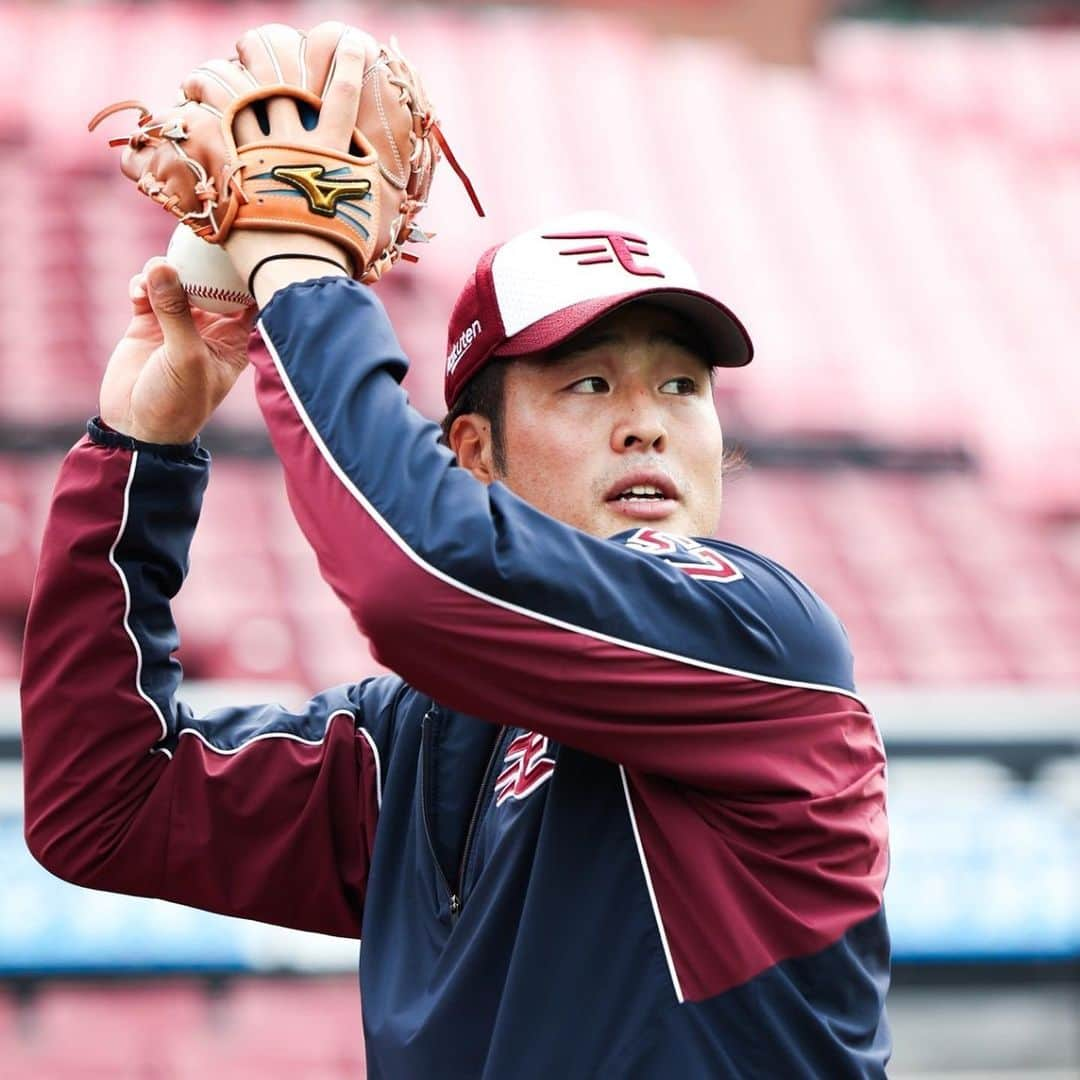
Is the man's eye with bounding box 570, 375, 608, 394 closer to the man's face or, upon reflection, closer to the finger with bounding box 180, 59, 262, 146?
the man's face

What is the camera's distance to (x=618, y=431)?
5.46 ft

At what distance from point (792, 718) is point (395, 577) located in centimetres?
38

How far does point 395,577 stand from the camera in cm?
137

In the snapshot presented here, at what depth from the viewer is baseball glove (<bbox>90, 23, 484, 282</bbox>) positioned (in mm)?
1509

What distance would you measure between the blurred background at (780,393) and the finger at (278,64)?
11.4ft

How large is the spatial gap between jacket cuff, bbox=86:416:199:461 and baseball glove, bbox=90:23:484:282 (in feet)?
0.92

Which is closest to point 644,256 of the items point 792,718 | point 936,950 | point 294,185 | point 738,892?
point 294,185

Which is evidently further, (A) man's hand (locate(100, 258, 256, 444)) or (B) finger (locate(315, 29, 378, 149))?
(A) man's hand (locate(100, 258, 256, 444))

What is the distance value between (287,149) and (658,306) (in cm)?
41

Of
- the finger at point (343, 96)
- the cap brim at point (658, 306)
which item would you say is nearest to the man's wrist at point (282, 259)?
the finger at point (343, 96)

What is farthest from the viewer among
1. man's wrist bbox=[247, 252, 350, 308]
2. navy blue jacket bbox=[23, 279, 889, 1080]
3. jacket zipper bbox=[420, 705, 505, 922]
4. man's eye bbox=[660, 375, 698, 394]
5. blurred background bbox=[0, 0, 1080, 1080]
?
blurred background bbox=[0, 0, 1080, 1080]

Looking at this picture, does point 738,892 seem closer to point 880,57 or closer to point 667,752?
point 667,752

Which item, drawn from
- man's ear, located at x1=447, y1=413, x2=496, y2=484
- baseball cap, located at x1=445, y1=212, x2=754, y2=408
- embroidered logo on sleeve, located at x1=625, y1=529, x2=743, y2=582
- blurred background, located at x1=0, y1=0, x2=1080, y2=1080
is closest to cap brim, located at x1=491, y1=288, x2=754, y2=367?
baseball cap, located at x1=445, y1=212, x2=754, y2=408

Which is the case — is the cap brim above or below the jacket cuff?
above
